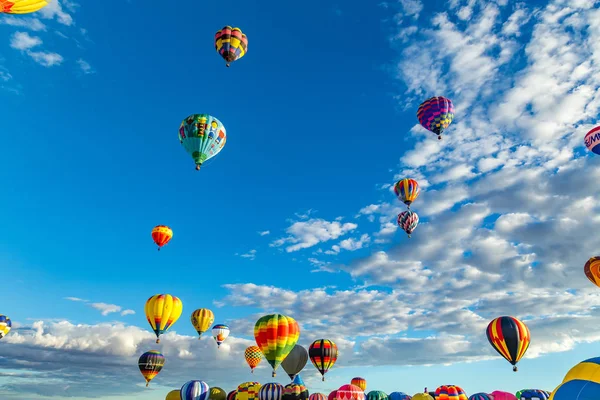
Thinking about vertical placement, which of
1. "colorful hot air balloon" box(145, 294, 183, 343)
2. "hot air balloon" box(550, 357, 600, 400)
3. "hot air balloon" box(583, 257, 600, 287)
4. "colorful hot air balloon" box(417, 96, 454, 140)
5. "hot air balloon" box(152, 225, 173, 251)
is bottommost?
"hot air balloon" box(550, 357, 600, 400)

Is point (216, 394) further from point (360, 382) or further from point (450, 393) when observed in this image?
point (450, 393)

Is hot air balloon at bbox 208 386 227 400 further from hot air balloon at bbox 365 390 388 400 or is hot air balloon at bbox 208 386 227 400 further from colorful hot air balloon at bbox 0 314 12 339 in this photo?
colorful hot air balloon at bbox 0 314 12 339

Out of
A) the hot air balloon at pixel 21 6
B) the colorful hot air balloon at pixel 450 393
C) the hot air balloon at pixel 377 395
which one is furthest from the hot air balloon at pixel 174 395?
the hot air balloon at pixel 21 6

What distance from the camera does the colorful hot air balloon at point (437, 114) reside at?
149 feet

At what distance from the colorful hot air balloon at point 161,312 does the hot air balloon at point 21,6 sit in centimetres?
3206

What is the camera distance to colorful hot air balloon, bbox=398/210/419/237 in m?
53.7

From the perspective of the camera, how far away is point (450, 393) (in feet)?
154

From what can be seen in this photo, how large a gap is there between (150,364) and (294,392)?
21111 millimetres

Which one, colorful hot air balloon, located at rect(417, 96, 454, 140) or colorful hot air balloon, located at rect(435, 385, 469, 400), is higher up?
colorful hot air balloon, located at rect(417, 96, 454, 140)

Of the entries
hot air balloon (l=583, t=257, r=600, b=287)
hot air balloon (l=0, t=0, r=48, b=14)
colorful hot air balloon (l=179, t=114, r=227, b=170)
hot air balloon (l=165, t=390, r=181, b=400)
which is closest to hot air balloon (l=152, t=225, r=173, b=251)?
colorful hot air balloon (l=179, t=114, r=227, b=170)

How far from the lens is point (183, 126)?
39969 mm

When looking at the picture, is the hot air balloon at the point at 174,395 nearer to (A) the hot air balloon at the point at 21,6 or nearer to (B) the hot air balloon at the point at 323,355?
(B) the hot air balloon at the point at 323,355

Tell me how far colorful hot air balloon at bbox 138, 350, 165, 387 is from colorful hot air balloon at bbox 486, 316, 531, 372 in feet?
130

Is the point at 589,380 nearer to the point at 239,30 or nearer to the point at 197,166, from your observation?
the point at 197,166
